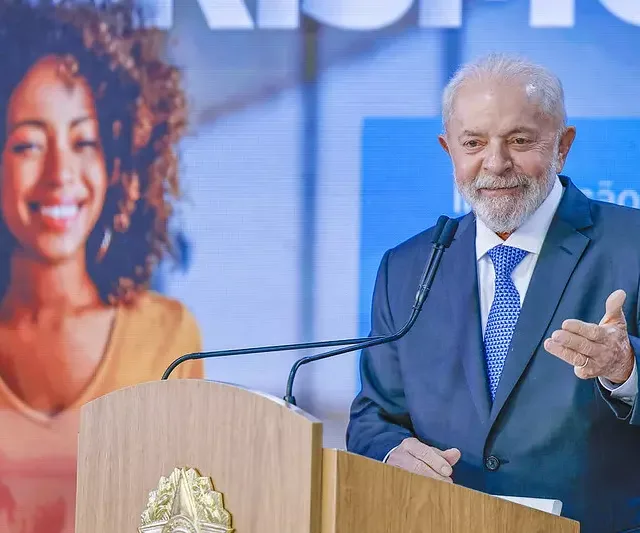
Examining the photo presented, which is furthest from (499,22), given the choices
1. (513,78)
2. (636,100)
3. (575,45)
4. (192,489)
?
(192,489)

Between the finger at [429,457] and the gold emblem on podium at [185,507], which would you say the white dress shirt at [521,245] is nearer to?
the finger at [429,457]

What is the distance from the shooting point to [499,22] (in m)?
3.46

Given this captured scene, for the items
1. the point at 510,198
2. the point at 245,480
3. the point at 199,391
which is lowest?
the point at 245,480

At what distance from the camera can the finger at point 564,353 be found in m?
1.88

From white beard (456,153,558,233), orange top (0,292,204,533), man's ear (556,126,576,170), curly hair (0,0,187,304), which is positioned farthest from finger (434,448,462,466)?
curly hair (0,0,187,304)

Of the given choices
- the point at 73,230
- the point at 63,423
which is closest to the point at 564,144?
the point at 73,230

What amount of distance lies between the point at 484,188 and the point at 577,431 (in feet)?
2.00

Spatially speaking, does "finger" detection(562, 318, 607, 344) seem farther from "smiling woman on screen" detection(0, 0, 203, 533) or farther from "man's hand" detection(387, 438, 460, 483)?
"smiling woman on screen" detection(0, 0, 203, 533)

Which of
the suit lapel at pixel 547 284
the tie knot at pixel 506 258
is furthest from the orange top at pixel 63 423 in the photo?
the suit lapel at pixel 547 284

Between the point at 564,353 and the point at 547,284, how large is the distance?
0.64m

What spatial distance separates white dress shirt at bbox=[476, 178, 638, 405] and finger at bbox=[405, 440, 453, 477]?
46 cm

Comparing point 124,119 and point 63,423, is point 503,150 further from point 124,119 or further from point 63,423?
point 63,423

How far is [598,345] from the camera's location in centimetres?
193

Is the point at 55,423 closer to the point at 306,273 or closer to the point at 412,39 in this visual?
the point at 306,273
